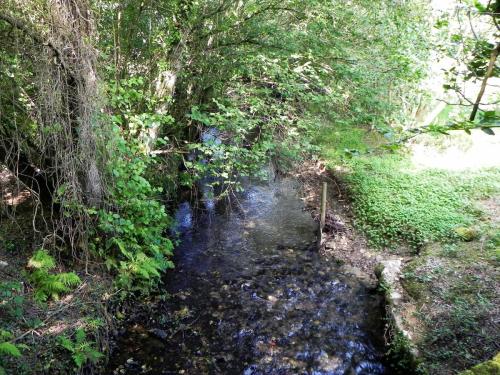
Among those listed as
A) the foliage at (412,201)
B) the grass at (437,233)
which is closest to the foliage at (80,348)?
the grass at (437,233)

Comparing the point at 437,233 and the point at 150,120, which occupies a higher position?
the point at 150,120

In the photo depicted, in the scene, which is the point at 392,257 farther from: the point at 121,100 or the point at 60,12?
the point at 60,12

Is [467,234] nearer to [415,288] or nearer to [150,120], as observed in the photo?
[415,288]

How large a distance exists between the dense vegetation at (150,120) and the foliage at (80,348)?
0.07 ft

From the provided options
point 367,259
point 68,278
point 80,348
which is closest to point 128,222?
point 68,278

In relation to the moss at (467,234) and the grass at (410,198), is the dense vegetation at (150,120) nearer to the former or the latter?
the grass at (410,198)

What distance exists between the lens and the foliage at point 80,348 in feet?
15.7

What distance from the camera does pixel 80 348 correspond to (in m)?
4.93

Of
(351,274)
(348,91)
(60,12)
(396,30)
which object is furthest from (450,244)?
(60,12)

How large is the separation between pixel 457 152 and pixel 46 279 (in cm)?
1275

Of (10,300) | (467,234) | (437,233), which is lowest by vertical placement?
(10,300)

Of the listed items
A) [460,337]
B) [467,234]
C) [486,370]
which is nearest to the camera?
[486,370]

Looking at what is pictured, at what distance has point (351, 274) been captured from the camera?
847 cm

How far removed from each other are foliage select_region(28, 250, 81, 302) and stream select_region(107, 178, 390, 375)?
130cm
